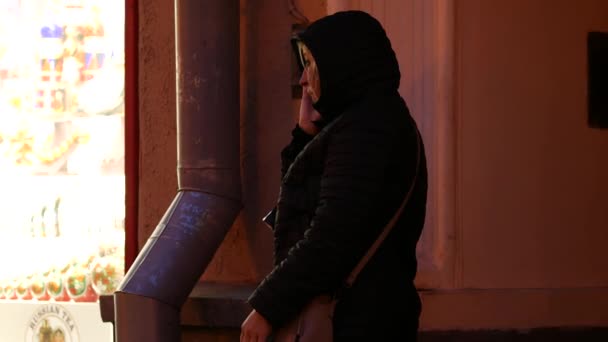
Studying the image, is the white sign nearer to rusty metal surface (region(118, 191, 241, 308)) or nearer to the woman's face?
rusty metal surface (region(118, 191, 241, 308))

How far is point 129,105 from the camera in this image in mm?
5211

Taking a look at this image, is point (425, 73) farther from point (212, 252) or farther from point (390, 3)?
point (212, 252)

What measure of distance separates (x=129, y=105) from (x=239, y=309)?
1.13 meters

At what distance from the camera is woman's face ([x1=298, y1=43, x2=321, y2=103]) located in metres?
3.13

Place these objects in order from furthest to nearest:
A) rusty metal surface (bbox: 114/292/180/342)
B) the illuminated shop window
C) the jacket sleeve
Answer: the illuminated shop window, rusty metal surface (bbox: 114/292/180/342), the jacket sleeve

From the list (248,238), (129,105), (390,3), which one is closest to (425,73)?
(390,3)

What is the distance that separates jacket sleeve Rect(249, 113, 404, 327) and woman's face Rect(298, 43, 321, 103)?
186 mm

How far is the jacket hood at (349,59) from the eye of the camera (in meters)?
3.07

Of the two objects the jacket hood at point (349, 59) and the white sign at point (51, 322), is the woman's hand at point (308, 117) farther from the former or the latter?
the white sign at point (51, 322)

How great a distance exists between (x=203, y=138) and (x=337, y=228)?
6.41ft

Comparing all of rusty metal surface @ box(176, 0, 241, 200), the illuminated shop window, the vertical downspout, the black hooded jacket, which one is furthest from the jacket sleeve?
the illuminated shop window

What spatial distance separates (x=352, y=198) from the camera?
2936 millimetres

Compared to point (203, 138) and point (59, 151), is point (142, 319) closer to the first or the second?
point (203, 138)

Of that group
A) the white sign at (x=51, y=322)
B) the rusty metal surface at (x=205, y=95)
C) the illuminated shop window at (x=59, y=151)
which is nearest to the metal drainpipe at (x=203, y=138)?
the rusty metal surface at (x=205, y=95)
